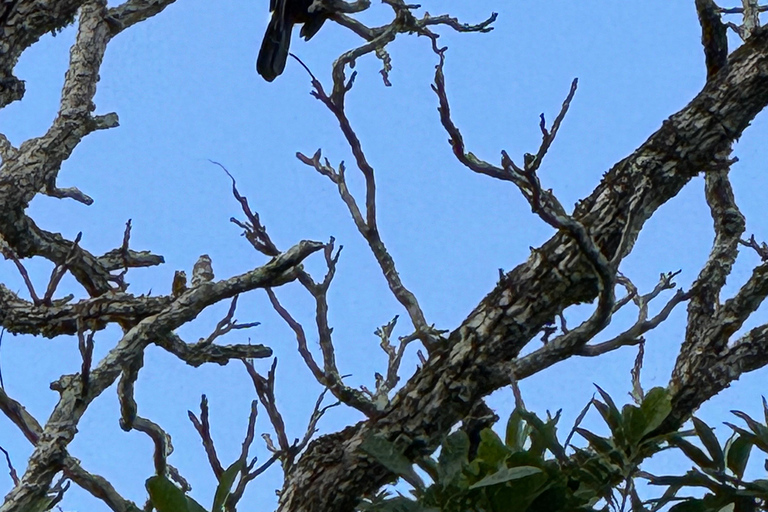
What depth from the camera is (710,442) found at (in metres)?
1.65

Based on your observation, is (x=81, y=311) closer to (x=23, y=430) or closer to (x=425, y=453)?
(x=23, y=430)

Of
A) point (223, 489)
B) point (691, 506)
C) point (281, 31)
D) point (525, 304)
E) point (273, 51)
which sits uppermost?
point (281, 31)

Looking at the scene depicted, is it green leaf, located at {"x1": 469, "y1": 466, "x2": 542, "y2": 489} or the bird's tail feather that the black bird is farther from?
green leaf, located at {"x1": 469, "y1": 466, "x2": 542, "y2": 489}

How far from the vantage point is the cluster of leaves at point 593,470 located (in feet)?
5.03

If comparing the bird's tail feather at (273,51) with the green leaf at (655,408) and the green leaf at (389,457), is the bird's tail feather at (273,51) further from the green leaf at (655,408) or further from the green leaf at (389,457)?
the green leaf at (655,408)

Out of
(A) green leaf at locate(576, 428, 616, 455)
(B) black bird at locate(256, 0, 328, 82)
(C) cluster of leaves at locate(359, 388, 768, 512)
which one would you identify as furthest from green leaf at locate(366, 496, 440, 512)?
(B) black bird at locate(256, 0, 328, 82)

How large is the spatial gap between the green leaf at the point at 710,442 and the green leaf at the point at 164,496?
0.91m

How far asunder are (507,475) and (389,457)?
432 millimetres

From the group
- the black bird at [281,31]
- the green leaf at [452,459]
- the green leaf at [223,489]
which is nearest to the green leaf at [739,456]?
the green leaf at [452,459]

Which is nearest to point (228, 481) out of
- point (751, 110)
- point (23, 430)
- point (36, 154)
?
point (23, 430)

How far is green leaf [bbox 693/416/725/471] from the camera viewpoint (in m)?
1.64

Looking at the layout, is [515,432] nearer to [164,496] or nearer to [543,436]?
[543,436]

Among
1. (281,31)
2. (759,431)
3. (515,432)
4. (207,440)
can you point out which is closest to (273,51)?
(281,31)

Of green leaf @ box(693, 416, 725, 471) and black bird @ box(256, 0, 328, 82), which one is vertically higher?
black bird @ box(256, 0, 328, 82)
